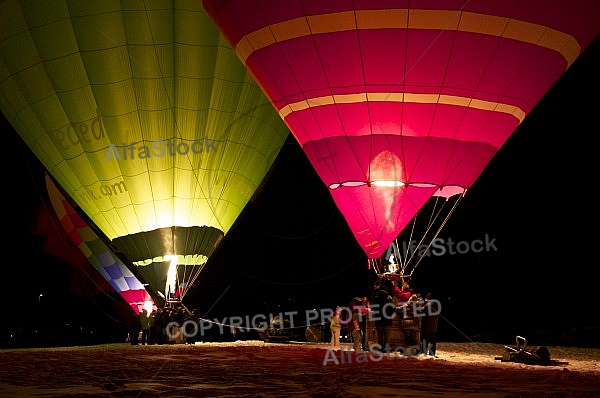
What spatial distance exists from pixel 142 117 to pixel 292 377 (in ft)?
22.5

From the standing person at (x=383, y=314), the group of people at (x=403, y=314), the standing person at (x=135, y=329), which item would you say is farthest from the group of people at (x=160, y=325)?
the standing person at (x=383, y=314)

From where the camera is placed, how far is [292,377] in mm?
5961

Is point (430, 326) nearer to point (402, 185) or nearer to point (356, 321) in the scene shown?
point (356, 321)

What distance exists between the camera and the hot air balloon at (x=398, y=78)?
8.47 metres

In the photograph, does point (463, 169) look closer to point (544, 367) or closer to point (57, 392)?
point (544, 367)

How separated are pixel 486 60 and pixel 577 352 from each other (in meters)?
3.76

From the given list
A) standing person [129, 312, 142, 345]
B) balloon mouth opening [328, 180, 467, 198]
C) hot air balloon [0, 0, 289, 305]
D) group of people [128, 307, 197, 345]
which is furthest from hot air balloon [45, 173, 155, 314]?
balloon mouth opening [328, 180, 467, 198]

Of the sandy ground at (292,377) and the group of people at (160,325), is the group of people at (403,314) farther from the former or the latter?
the group of people at (160,325)

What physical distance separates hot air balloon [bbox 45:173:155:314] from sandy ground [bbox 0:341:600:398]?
8.27 meters

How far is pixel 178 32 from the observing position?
11.5 meters

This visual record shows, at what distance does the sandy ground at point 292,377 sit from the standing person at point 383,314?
2.86 feet

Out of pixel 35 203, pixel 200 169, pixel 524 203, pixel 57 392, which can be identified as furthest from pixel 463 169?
pixel 35 203

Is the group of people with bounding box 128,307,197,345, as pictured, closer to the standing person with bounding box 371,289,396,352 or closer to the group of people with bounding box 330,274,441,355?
the group of people with bounding box 330,274,441,355

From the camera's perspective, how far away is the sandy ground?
500cm
